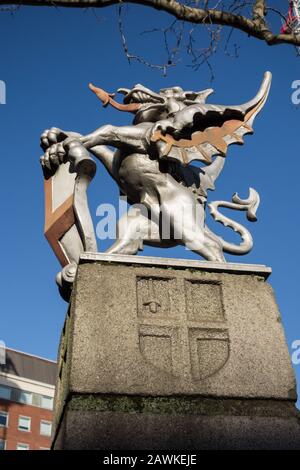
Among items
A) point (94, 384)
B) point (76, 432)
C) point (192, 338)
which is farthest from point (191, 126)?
point (76, 432)

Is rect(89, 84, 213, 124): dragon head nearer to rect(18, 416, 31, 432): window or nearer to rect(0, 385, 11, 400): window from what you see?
rect(0, 385, 11, 400): window

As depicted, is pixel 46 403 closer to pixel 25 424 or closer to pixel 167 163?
pixel 25 424

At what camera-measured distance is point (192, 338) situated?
12.6ft

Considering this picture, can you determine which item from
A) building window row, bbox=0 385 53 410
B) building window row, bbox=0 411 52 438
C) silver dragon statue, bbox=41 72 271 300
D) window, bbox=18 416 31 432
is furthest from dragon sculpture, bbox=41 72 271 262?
window, bbox=18 416 31 432

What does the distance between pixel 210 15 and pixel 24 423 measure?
37.9m

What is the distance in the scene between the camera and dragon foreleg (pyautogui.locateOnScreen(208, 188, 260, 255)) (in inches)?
197

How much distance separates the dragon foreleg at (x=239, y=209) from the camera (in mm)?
5000

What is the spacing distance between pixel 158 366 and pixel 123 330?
33 centimetres

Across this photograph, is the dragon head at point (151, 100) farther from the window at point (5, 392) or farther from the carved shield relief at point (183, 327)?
the window at point (5, 392)

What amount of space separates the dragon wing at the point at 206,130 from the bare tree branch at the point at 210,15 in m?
0.60

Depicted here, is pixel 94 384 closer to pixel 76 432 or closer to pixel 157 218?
pixel 76 432

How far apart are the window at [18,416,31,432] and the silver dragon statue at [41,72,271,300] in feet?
121

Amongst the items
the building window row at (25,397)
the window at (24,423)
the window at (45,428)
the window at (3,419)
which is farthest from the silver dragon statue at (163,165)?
the window at (45,428)
